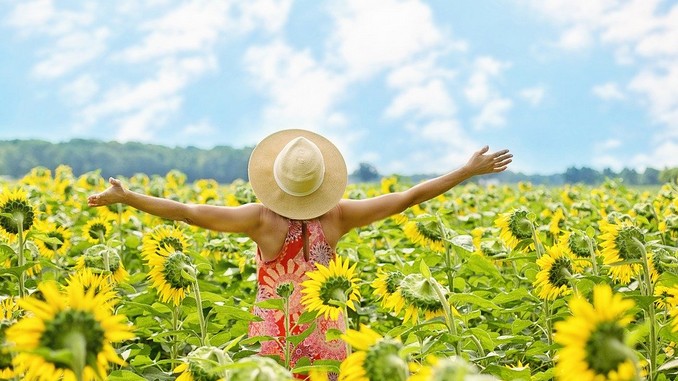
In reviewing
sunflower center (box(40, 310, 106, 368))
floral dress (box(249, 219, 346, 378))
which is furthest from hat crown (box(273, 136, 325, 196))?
sunflower center (box(40, 310, 106, 368))

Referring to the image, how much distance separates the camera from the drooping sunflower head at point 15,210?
131 inches

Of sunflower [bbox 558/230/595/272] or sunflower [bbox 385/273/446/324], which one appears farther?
sunflower [bbox 558/230/595/272]

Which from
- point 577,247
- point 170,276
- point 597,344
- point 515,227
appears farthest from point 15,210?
point 597,344

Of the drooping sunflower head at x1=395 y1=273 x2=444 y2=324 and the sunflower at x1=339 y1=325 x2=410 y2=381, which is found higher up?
the drooping sunflower head at x1=395 y1=273 x2=444 y2=324

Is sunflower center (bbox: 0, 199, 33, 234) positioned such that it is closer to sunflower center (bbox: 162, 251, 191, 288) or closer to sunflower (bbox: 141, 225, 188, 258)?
sunflower (bbox: 141, 225, 188, 258)

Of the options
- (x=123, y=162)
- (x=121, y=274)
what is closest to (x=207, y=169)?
(x=123, y=162)

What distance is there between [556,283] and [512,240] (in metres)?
0.65

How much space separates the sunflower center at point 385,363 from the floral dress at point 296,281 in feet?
6.43

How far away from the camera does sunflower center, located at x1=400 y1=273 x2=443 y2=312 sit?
2574 millimetres

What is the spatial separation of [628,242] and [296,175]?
4.35 feet

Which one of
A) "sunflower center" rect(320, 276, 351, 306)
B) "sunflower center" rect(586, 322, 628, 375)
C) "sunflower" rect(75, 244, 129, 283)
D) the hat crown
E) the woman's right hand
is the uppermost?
the hat crown

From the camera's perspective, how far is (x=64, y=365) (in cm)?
153

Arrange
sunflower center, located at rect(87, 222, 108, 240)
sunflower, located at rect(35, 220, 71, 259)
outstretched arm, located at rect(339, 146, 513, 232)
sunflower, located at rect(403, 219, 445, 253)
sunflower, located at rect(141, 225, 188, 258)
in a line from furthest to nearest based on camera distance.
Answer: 1. sunflower center, located at rect(87, 222, 108, 240)
2. sunflower, located at rect(35, 220, 71, 259)
3. sunflower, located at rect(403, 219, 445, 253)
4. outstretched arm, located at rect(339, 146, 513, 232)
5. sunflower, located at rect(141, 225, 188, 258)

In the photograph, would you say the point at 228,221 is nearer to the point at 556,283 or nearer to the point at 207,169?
the point at 556,283
